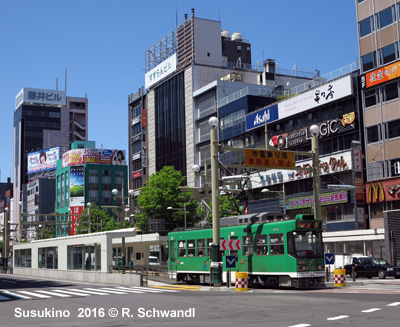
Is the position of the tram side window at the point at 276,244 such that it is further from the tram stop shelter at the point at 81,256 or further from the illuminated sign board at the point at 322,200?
the illuminated sign board at the point at 322,200

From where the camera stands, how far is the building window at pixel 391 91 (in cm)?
5209

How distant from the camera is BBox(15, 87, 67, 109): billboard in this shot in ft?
644

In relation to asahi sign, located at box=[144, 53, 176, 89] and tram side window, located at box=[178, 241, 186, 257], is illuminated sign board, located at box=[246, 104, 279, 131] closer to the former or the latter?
asahi sign, located at box=[144, 53, 176, 89]

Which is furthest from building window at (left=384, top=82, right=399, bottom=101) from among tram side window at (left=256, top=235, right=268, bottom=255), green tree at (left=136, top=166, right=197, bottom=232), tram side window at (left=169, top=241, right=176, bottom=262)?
tram side window at (left=256, top=235, right=268, bottom=255)

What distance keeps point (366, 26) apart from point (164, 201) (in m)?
27.6

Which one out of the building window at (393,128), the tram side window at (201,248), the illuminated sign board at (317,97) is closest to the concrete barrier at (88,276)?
the tram side window at (201,248)

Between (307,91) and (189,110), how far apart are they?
27225 millimetres

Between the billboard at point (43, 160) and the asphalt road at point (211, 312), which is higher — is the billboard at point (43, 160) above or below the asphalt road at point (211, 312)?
above

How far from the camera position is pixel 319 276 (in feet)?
93.6

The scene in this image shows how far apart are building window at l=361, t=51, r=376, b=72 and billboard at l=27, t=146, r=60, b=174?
393 feet

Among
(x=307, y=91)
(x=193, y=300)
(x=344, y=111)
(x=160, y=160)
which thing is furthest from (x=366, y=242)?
(x=160, y=160)

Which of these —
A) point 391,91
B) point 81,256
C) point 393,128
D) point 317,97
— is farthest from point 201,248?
point 317,97

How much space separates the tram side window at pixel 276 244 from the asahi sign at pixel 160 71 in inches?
2633

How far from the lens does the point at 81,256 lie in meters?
45.1
